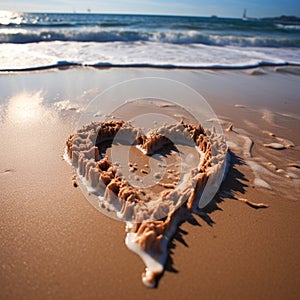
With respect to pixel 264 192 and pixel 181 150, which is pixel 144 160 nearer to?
pixel 181 150

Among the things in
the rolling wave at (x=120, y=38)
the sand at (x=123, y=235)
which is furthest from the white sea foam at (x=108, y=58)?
the sand at (x=123, y=235)

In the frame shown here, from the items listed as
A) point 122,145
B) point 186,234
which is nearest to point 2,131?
point 122,145

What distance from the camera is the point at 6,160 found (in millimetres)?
2688

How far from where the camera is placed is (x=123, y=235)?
1.84 metres

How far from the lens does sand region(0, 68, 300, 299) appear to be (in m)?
1.53

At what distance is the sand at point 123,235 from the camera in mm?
1530

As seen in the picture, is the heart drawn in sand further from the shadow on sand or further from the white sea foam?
the white sea foam

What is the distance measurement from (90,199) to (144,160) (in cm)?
80

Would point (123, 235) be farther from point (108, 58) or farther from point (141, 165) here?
point (108, 58)

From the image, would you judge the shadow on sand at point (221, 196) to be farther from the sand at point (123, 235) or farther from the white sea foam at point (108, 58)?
the white sea foam at point (108, 58)

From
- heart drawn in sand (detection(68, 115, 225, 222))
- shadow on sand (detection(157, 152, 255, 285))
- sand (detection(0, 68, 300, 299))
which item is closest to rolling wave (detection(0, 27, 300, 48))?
sand (detection(0, 68, 300, 299))

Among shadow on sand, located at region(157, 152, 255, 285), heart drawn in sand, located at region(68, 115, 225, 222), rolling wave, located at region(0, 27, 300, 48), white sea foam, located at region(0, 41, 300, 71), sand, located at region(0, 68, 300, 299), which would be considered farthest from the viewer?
rolling wave, located at region(0, 27, 300, 48)

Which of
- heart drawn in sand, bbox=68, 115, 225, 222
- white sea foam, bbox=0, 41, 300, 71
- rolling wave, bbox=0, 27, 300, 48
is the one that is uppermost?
rolling wave, bbox=0, 27, 300, 48

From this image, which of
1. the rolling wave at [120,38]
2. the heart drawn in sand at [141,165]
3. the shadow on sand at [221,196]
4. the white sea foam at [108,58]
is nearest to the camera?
the shadow on sand at [221,196]
